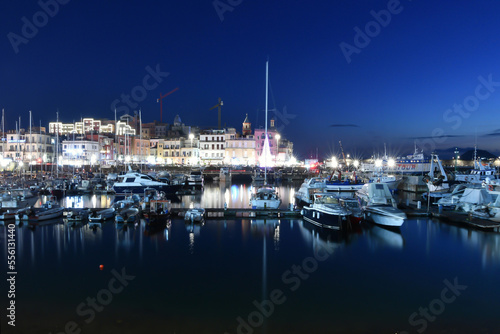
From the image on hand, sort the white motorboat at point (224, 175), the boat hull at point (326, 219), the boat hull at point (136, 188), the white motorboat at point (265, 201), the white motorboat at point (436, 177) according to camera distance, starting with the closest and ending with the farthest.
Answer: the boat hull at point (326, 219) → the white motorboat at point (265, 201) → the boat hull at point (136, 188) → the white motorboat at point (436, 177) → the white motorboat at point (224, 175)

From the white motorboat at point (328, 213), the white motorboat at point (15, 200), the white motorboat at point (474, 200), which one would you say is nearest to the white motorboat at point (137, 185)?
the white motorboat at point (15, 200)

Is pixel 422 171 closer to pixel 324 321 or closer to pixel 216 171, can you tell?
pixel 216 171

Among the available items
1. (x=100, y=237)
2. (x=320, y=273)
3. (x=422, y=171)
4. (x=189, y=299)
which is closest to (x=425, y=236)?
(x=320, y=273)

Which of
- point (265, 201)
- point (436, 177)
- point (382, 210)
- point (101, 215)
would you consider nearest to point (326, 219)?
point (382, 210)

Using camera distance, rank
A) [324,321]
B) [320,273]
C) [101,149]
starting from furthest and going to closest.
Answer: [101,149] < [320,273] < [324,321]

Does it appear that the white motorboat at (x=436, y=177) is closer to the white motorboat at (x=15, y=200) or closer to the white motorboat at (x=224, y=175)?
the white motorboat at (x=224, y=175)

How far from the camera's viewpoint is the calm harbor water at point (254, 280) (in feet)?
36.0

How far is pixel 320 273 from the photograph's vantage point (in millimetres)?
15484

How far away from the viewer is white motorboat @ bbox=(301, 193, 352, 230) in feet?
73.1

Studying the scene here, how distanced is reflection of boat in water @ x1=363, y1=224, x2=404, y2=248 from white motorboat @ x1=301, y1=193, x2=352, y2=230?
186 cm

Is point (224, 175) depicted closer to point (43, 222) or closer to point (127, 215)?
point (127, 215)

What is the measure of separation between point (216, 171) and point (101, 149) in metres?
29.4

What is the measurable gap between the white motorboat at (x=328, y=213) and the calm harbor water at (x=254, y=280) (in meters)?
1.07

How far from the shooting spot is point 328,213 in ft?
→ 74.1
